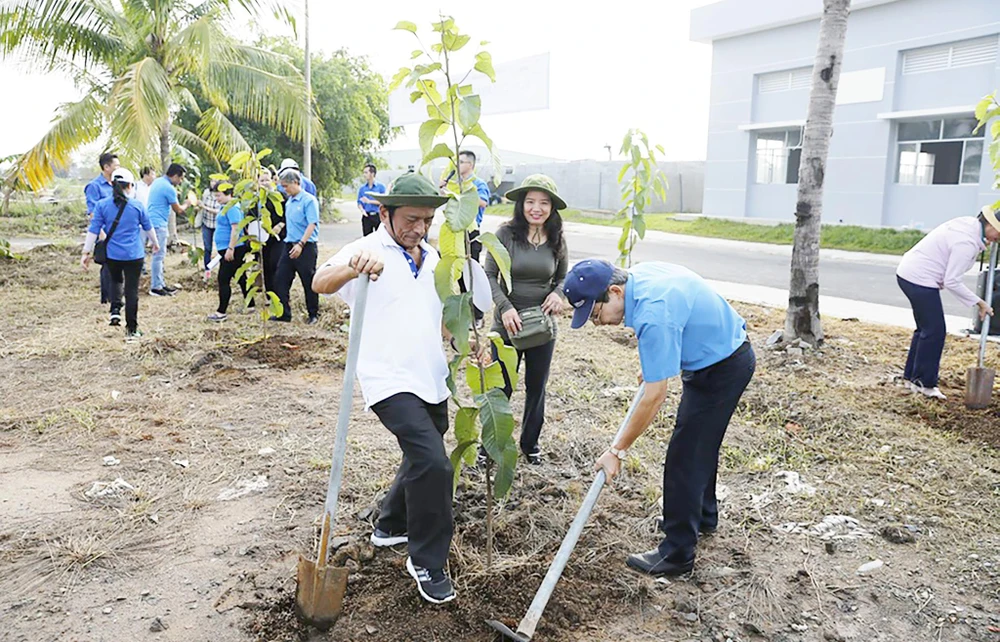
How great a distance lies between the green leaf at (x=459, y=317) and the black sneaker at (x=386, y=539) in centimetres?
108

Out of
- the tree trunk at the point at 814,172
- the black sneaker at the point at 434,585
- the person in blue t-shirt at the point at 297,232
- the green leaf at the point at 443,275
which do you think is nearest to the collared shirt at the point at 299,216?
the person in blue t-shirt at the point at 297,232

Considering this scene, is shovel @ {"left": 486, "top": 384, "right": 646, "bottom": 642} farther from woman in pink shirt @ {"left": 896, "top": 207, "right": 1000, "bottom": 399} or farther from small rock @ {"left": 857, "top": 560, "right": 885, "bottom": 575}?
woman in pink shirt @ {"left": 896, "top": 207, "right": 1000, "bottom": 399}

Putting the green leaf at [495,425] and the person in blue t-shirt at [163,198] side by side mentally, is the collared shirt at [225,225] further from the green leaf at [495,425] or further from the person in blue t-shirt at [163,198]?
the green leaf at [495,425]

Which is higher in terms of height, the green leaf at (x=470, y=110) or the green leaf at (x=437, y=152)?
the green leaf at (x=470, y=110)

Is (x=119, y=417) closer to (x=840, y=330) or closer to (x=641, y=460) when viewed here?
(x=641, y=460)

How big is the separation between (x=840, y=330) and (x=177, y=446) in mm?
6674

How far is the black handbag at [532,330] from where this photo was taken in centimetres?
417

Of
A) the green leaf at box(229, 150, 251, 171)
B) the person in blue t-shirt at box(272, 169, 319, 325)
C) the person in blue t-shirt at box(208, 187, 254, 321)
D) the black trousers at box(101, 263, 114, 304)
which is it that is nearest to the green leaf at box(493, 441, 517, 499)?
the green leaf at box(229, 150, 251, 171)

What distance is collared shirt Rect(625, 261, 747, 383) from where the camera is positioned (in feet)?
9.35

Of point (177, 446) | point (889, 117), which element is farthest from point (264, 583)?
point (889, 117)

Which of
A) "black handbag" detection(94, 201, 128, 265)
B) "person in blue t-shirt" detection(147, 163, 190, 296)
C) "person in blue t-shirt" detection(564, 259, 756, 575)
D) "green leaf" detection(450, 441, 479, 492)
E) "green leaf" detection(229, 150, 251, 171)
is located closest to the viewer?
"person in blue t-shirt" detection(564, 259, 756, 575)

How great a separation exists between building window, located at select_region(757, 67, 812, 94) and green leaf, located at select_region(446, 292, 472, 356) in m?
20.5

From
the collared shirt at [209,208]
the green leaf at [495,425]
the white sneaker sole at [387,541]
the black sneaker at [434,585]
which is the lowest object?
the white sneaker sole at [387,541]

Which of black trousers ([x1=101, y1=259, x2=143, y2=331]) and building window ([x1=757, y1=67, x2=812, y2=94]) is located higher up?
building window ([x1=757, y1=67, x2=812, y2=94])
